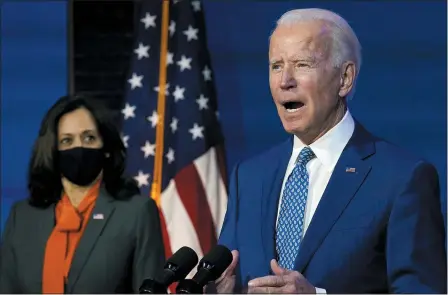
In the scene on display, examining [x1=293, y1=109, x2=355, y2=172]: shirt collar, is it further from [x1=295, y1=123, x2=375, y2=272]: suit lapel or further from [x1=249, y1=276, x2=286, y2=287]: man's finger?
[x1=249, y1=276, x2=286, y2=287]: man's finger

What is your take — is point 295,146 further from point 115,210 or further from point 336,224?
point 115,210

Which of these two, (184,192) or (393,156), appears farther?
(184,192)

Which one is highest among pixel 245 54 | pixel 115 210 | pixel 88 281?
pixel 245 54

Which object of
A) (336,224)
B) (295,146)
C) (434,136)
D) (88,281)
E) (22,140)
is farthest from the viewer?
(22,140)

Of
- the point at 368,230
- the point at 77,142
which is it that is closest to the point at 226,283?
the point at 368,230

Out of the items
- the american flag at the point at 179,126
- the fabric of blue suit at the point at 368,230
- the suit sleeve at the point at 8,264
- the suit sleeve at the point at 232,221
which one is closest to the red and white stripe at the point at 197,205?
the american flag at the point at 179,126

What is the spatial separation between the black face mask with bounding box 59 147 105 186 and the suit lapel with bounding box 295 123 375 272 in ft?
3.69

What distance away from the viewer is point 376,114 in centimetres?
368

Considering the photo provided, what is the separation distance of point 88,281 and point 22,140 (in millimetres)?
1014

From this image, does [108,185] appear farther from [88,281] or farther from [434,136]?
[434,136]

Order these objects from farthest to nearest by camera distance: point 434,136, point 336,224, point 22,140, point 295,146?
point 22,140, point 434,136, point 295,146, point 336,224

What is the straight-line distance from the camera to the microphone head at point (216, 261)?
1955 millimetres

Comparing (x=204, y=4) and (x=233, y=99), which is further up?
(x=204, y=4)

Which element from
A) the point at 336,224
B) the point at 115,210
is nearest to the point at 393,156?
the point at 336,224
